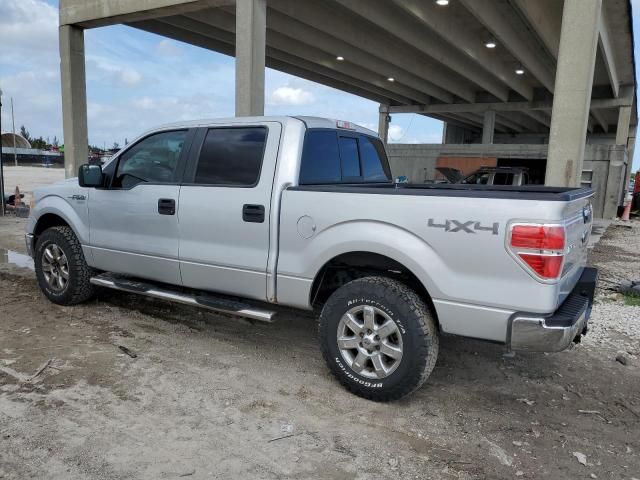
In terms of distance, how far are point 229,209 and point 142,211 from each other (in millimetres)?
1077

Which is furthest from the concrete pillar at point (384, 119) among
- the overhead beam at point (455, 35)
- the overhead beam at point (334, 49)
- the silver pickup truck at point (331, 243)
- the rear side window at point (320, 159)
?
the rear side window at point (320, 159)

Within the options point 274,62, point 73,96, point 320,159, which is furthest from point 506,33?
point 320,159

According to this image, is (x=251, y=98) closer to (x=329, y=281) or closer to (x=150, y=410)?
(x=329, y=281)

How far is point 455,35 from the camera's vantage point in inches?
658

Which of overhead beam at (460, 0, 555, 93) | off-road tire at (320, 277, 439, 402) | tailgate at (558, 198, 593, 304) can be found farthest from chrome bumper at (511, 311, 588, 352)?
overhead beam at (460, 0, 555, 93)

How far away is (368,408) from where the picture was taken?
11.0 ft

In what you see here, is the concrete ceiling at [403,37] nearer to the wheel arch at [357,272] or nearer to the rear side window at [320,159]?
the rear side window at [320,159]

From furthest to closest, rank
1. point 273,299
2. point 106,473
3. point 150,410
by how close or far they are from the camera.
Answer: point 273,299, point 150,410, point 106,473

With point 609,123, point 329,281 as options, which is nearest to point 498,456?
point 329,281

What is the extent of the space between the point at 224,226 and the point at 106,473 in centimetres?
201

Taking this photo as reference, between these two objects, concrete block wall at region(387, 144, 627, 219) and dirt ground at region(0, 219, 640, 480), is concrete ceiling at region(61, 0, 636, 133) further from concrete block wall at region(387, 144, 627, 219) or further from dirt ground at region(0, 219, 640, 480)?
dirt ground at region(0, 219, 640, 480)

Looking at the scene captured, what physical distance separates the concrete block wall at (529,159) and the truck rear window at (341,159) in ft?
51.6

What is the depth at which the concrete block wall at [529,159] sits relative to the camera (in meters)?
19.5

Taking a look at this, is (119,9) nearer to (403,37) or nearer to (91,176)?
(403,37)
